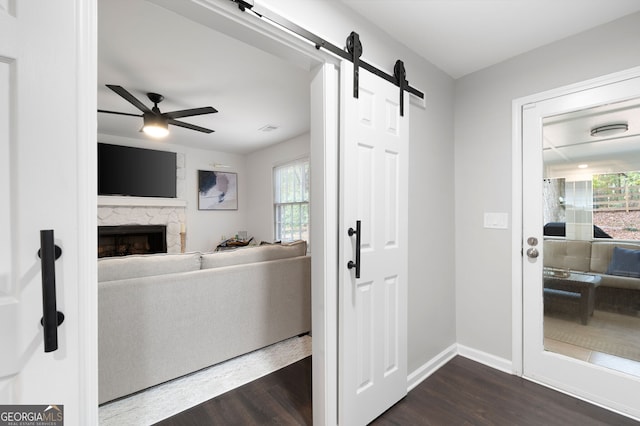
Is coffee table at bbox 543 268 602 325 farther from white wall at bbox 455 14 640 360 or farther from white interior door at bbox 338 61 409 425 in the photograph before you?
white interior door at bbox 338 61 409 425

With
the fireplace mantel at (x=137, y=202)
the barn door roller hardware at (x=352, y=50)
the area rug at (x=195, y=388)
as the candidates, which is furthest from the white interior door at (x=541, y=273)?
the fireplace mantel at (x=137, y=202)

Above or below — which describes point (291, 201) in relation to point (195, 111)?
below

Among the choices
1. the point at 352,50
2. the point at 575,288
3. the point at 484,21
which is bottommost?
the point at 575,288

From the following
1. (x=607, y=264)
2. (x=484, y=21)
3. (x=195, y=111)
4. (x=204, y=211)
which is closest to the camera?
(x=484, y=21)

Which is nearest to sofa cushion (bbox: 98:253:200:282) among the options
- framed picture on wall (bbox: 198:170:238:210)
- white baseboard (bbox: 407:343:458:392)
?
white baseboard (bbox: 407:343:458:392)

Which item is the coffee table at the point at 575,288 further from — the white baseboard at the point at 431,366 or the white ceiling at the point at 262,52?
the white ceiling at the point at 262,52

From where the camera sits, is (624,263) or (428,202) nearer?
(624,263)

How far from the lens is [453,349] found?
2486 mm

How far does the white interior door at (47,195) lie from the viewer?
76 centimetres

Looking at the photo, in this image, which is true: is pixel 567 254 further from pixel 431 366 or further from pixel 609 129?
pixel 431 366

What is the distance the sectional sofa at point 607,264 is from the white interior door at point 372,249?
1.19 meters

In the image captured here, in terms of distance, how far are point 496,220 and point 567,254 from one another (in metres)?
0.50

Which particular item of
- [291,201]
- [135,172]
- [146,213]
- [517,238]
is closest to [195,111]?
[291,201]

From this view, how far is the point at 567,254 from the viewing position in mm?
2037
